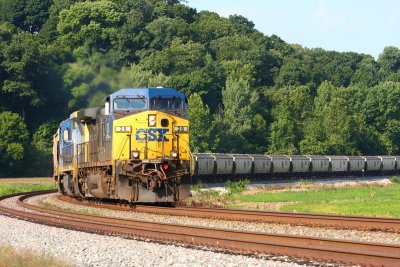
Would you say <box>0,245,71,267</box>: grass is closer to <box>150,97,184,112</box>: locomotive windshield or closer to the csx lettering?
the csx lettering

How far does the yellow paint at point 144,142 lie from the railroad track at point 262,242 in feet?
15.7

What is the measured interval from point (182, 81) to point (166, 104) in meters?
74.3

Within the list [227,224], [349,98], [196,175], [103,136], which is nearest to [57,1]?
[349,98]

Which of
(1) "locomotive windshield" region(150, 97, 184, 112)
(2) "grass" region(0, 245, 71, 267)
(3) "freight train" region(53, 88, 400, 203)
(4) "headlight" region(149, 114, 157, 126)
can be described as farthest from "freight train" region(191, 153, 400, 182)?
(2) "grass" region(0, 245, 71, 267)

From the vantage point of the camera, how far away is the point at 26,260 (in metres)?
11.4

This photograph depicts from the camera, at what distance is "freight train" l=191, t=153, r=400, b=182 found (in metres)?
53.9

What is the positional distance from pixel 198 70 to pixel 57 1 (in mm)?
26162

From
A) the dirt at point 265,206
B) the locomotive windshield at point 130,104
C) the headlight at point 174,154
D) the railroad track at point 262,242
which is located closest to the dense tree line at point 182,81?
the dirt at point 265,206

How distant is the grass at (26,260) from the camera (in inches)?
435

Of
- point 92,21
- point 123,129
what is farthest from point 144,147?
point 92,21

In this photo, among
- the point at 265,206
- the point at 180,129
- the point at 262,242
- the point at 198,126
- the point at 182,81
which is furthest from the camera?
the point at 182,81

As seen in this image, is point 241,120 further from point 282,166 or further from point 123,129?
point 123,129

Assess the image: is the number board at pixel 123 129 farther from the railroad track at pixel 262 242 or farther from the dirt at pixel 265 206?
the dirt at pixel 265 206

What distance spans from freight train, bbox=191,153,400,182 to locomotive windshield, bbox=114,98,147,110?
2128 centimetres
